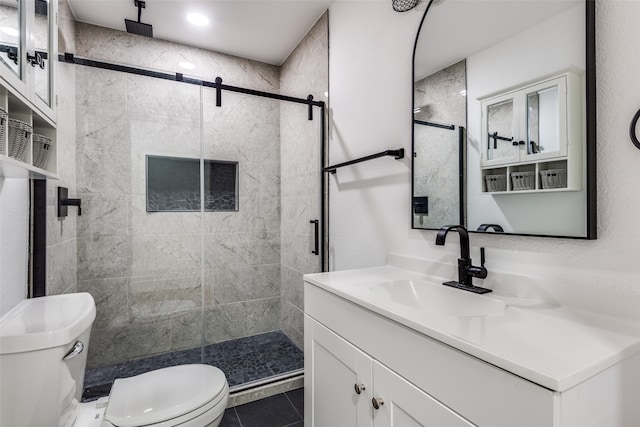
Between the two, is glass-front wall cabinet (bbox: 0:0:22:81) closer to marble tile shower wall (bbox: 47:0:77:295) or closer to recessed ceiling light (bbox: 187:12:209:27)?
marble tile shower wall (bbox: 47:0:77:295)

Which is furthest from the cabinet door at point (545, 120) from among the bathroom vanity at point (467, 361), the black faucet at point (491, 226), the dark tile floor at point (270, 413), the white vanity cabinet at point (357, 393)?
the dark tile floor at point (270, 413)

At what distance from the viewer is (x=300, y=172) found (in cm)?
249

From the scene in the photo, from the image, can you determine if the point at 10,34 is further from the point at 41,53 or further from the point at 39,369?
the point at 39,369

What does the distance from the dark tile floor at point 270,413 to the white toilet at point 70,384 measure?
1.28ft

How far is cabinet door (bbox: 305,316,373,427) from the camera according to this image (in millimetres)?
961

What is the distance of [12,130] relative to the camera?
0.84m

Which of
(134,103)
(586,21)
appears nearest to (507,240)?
(586,21)

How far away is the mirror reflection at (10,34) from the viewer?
0.77 metres

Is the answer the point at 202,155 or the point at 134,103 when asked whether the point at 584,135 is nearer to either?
the point at 202,155

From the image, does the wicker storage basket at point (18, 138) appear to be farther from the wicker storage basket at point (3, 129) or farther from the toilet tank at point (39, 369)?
the toilet tank at point (39, 369)

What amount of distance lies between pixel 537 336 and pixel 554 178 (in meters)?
0.50

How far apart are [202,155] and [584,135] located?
7.31 feet

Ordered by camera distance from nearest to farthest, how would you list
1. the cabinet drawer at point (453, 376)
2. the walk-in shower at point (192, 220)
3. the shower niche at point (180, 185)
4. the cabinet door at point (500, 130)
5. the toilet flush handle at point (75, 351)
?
the cabinet drawer at point (453, 376)
the toilet flush handle at point (75, 351)
the cabinet door at point (500, 130)
the walk-in shower at point (192, 220)
the shower niche at point (180, 185)

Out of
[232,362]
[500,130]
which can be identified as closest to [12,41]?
[500,130]
